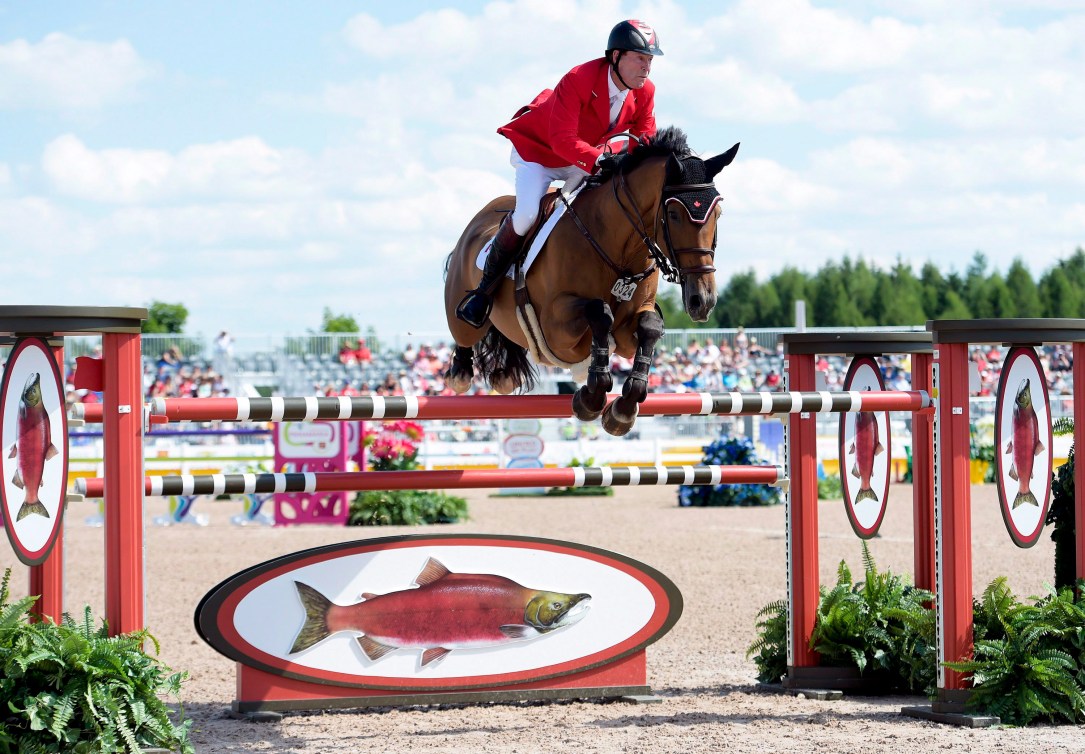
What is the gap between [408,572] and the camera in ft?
15.0

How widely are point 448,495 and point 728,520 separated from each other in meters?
3.11

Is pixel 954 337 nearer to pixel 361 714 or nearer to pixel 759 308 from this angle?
pixel 361 714

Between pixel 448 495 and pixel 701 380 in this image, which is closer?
pixel 448 495

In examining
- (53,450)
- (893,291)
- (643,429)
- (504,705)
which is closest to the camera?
(53,450)

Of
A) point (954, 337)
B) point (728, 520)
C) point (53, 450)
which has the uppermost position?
point (954, 337)

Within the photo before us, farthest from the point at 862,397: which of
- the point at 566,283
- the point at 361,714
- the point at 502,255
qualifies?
the point at 361,714

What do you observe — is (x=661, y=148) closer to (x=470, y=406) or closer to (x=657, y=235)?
(x=657, y=235)

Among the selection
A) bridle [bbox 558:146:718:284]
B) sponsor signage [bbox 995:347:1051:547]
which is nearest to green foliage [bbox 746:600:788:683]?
sponsor signage [bbox 995:347:1051:547]

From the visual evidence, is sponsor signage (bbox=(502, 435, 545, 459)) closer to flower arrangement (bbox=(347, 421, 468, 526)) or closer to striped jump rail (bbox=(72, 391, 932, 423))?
flower arrangement (bbox=(347, 421, 468, 526))

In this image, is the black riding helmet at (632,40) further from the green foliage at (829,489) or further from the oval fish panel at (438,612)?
the green foliage at (829,489)

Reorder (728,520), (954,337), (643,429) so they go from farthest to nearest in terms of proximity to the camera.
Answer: (643,429) < (728,520) < (954,337)

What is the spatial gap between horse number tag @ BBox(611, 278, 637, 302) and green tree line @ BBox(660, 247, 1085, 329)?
43.0 metres

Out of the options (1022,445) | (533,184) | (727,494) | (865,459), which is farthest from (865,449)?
(727,494)

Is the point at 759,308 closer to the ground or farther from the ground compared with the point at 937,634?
farther from the ground
